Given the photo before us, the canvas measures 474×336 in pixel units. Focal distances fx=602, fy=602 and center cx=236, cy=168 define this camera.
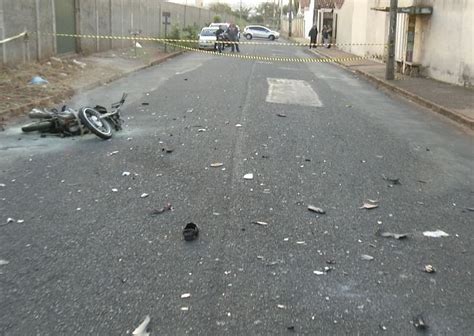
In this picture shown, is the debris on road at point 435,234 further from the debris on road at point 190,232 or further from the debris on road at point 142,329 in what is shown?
the debris on road at point 142,329

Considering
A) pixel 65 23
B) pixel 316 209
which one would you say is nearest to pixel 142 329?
pixel 316 209

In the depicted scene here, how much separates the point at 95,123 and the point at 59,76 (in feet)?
28.6

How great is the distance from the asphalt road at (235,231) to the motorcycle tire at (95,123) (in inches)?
6.6

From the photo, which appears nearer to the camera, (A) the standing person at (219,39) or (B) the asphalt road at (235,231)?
(B) the asphalt road at (235,231)

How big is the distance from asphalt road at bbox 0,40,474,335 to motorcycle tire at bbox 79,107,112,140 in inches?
6.6

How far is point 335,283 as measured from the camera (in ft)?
14.5

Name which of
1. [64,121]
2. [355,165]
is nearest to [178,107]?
[64,121]

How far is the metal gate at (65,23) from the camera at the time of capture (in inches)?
859

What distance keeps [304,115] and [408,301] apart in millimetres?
8195

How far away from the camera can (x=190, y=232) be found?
17.2 ft

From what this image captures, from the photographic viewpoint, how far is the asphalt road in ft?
12.9

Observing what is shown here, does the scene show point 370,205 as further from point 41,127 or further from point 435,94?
point 435,94

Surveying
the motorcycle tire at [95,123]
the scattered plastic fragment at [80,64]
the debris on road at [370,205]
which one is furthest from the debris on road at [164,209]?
the scattered plastic fragment at [80,64]

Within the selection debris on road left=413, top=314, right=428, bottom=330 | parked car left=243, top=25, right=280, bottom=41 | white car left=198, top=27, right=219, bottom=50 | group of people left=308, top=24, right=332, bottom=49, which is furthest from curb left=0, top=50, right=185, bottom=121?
parked car left=243, top=25, right=280, bottom=41
